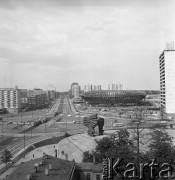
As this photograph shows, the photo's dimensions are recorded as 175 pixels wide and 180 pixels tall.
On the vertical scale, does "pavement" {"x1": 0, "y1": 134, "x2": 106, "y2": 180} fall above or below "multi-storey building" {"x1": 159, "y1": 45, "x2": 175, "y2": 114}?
below

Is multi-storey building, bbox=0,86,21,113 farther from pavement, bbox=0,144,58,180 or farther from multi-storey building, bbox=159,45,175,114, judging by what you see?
pavement, bbox=0,144,58,180

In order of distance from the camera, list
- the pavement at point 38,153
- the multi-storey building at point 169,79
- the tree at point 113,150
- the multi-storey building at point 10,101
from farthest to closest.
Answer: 1. the multi-storey building at point 10,101
2. the multi-storey building at point 169,79
3. the pavement at point 38,153
4. the tree at point 113,150

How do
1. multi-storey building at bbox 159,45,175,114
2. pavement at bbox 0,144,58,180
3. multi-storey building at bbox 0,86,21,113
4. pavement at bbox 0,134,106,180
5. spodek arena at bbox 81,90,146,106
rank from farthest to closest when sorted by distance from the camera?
spodek arena at bbox 81,90,146,106
multi-storey building at bbox 0,86,21,113
multi-storey building at bbox 159,45,175,114
pavement at bbox 0,144,58,180
pavement at bbox 0,134,106,180

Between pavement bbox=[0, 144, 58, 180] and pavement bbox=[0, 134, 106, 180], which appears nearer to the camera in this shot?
pavement bbox=[0, 134, 106, 180]

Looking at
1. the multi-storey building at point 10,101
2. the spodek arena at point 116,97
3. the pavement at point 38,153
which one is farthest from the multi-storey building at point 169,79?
the multi-storey building at point 10,101

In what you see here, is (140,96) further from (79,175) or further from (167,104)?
(79,175)

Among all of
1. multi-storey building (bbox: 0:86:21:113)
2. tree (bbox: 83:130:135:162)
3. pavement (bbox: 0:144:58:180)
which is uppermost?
multi-storey building (bbox: 0:86:21:113)

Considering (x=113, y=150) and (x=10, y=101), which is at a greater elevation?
(x=10, y=101)

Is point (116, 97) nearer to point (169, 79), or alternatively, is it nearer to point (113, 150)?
point (169, 79)

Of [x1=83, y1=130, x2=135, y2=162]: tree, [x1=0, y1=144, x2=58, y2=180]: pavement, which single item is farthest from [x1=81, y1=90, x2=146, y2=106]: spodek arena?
[x1=83, y1=130, x2=135, y2=162]: tree

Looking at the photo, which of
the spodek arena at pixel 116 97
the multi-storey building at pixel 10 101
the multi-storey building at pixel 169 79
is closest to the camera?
the multi-storey building at pixel 169 79

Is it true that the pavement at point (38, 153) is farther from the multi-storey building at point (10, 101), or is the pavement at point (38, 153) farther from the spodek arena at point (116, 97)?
the spodek arena at point (116, 97)

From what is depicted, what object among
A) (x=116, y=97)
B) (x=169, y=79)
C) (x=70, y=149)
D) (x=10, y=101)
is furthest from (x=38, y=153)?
(x=116, y=97)

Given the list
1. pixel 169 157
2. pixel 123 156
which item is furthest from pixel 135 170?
pixel 169 157
